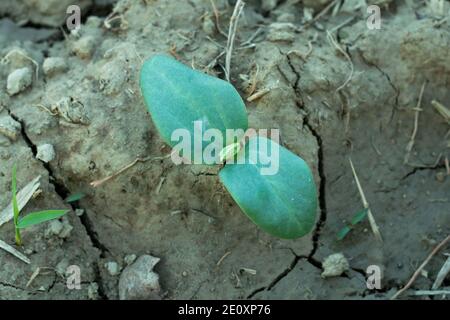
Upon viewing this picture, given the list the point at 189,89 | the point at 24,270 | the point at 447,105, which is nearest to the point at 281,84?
the point at 189,89

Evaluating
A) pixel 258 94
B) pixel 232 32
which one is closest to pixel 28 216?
pixel 258 94

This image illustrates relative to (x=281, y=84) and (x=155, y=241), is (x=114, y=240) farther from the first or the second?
(x=281, y=84)

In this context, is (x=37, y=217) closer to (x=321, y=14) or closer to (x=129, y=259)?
(x=129, y=259)

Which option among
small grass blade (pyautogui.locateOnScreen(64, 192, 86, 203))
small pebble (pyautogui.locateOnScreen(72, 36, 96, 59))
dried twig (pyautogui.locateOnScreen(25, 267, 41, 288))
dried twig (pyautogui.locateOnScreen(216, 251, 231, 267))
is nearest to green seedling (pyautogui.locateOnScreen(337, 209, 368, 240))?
dried twig (pyautogui.locateOnScreen(216, 251, 231, 267))

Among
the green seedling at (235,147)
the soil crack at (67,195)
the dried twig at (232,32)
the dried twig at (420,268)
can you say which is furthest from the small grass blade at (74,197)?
the dried twig at (420,268)

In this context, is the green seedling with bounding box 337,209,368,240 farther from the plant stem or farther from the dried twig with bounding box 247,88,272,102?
the plant stem
